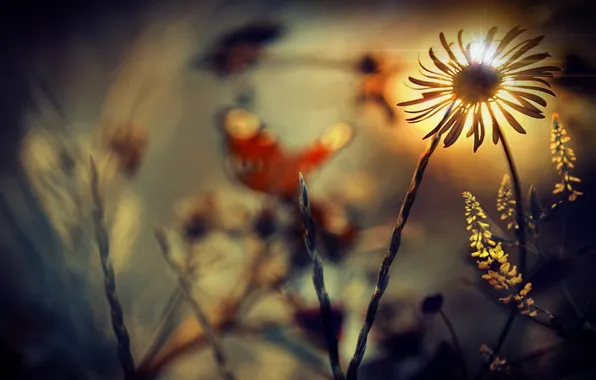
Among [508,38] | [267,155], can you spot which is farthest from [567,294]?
[267,155]

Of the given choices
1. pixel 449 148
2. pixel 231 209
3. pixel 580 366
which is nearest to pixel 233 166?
pixel 231 209

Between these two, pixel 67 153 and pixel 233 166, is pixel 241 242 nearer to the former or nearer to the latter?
pixel 233 166

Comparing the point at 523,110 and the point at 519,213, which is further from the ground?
the point at 523,110

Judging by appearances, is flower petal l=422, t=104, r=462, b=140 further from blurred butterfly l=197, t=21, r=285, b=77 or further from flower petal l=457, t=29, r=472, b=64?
blurred butterfly l=197, t=21, r=285, b=77

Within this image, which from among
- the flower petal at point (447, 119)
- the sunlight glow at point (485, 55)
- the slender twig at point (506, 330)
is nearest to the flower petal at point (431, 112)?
the flower petal at point (447, 119)

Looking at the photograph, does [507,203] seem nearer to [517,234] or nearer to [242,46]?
[517,234]

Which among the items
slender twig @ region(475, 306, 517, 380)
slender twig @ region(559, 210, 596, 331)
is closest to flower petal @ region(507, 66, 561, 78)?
slender twig @ region(559, 210, 596, 331)
